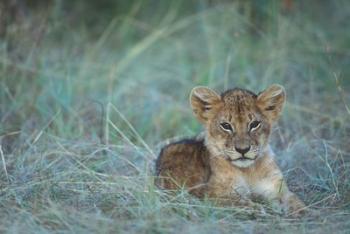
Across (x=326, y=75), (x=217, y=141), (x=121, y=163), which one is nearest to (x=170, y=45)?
(x=326, y=75)

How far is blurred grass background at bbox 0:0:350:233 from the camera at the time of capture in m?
6.80

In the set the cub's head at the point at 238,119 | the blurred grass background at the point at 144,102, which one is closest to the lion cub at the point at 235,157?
the cub's head at the point at 238,119

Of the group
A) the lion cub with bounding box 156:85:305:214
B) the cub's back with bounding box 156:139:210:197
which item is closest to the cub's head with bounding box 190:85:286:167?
the lion cub with bounding box 156:85:305:214

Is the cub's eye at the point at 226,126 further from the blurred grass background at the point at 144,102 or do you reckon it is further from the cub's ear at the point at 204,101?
the blurred grass background at the point at 144,102

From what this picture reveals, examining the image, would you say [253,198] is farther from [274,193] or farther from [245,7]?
[245,7]

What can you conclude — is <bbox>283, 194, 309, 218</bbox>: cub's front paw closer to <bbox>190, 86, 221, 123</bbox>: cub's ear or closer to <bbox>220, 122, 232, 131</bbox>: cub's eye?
<bbox>220, 122, 232, 131</bbox>: cub's eye

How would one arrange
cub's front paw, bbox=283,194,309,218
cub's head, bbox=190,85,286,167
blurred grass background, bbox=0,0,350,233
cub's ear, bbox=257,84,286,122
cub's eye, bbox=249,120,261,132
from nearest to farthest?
blurred grass background, bbox=0,0,350,233, cub's front paw, bbox=283,194,309,218, cub's head, bbox=190,85,286,167, cub's eye, bbox=249,120,261,132, cub's ear, bbox=257,84,286,122

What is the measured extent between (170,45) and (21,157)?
5407 mm

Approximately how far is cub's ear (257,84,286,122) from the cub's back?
64 centimetres

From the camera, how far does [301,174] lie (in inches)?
324

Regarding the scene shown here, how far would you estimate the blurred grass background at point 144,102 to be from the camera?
6797mm

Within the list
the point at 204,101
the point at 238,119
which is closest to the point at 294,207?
the point at 238,119

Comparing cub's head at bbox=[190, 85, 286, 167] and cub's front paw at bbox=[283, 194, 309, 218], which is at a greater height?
cub's head at bbox=[190, 85, 286, 167]

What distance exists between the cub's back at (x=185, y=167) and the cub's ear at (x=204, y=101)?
0.95 feet
